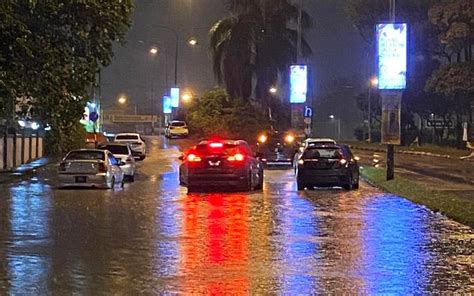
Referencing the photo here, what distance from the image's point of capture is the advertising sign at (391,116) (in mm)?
28766

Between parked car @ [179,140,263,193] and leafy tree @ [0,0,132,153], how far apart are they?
489cm

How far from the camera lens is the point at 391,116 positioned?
95.2 feet

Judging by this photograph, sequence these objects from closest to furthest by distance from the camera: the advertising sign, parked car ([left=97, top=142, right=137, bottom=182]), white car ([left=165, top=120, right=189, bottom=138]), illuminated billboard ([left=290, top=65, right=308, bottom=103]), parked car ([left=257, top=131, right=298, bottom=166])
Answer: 1. the advertising sign
2. parked car ([left=97, top=142, right=137, bottom=182])
3. parked car ([left=257, top=131, right=298, bottom=166])
4. illuminated billboard ([left=290, top=65, right=308, bottom=103])
5. white car ([left=165, top=120, right=189, bottom=138])

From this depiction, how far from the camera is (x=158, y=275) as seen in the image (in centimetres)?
1109

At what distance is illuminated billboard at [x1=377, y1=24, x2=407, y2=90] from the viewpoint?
28094 millimetres

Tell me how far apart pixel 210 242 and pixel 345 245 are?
85.3 inches

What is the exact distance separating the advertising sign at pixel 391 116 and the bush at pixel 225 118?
110ft

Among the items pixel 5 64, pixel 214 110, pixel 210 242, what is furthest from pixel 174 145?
pixel 210 242

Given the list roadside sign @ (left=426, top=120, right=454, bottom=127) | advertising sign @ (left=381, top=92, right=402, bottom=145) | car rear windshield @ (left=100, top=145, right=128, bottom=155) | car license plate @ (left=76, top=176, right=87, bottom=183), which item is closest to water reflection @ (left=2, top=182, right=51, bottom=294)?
car license plate @ (left=76, top=176, right=87, bottom=183)

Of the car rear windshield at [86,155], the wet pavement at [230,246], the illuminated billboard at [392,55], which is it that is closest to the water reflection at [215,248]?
the wet pavement at [230,246]

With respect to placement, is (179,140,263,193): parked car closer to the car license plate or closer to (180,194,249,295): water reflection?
the car license plate

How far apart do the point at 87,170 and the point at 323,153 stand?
7327 millimetres

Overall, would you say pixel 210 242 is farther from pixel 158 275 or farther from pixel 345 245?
pixel 158 275

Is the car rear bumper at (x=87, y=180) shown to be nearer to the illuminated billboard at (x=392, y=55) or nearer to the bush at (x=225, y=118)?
the illuminated billboard at (x=392, y=55)
